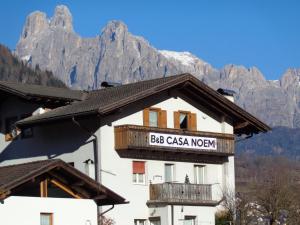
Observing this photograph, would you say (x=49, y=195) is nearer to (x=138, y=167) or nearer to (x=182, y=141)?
(x=138, y=167)

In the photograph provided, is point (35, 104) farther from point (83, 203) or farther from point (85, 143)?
point (83, 203)

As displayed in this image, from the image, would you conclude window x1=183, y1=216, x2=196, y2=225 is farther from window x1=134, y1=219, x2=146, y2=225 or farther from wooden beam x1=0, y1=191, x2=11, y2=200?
wooden beam x1=0, y1=191, x2=11, y2=200

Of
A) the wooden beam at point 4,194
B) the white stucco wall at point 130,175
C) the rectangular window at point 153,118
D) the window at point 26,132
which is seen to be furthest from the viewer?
the window at point 26,132

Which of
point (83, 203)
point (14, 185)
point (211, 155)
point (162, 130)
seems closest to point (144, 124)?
point (162, 130)

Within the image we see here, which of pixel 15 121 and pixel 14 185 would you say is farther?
pixel 15 121

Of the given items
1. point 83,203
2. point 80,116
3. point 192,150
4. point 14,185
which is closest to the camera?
point 14,185

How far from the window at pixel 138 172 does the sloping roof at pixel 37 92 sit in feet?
17.0

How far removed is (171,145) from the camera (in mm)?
45812

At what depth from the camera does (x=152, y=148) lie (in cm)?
4472

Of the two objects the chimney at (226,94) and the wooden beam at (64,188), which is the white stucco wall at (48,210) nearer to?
the wooden beam at (64,188)

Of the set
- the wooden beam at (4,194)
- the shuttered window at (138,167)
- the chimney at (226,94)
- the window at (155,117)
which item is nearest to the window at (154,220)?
the shuttered window at (138,167)

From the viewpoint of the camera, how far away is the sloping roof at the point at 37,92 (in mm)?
46031

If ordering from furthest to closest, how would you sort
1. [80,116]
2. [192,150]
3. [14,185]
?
[192,150] < [80,116] < [14,185]

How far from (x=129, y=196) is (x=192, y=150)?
4491 millimetres
